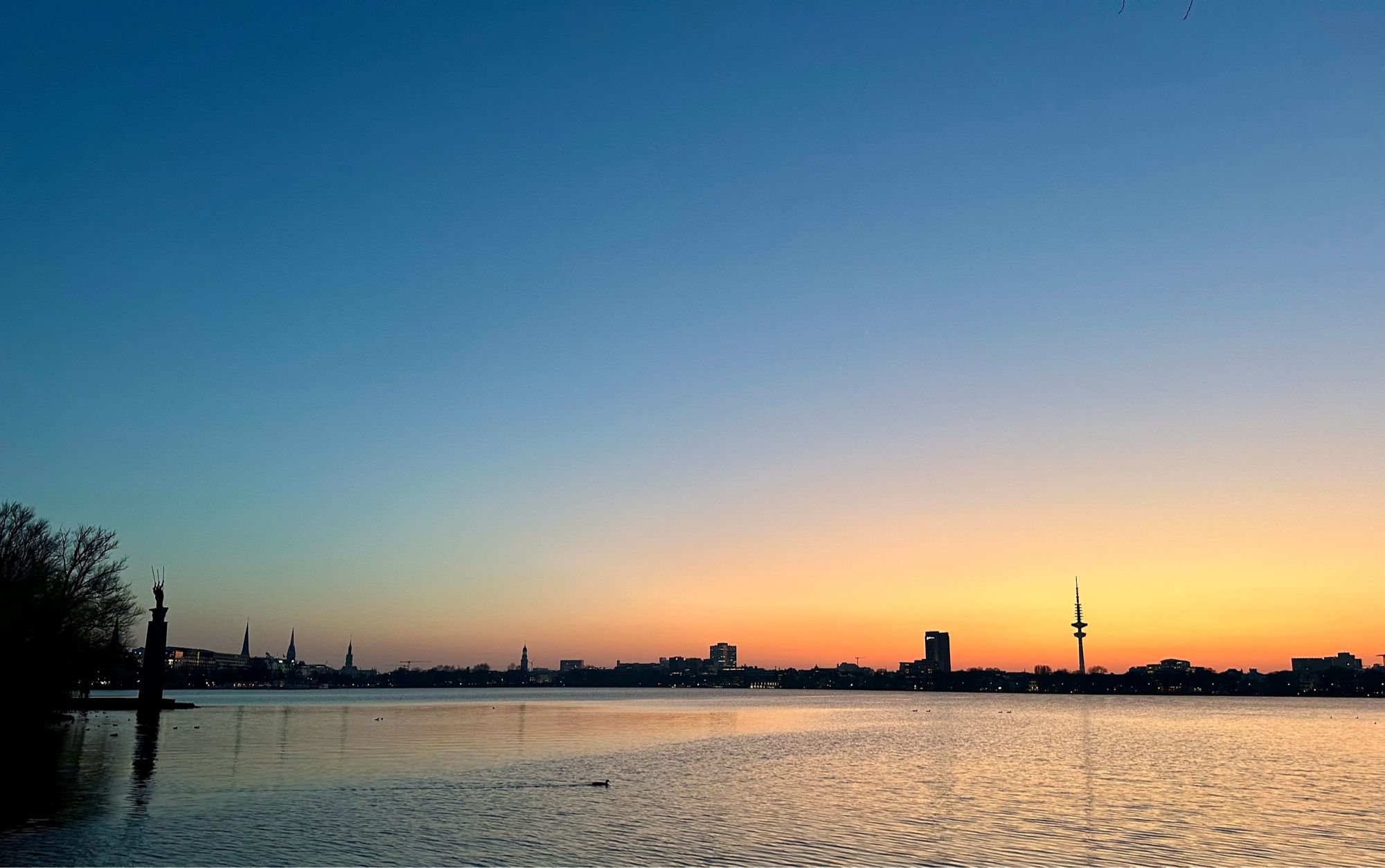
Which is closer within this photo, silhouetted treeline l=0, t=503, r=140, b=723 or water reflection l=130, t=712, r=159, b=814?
water reflection l=130, t=712, r=159, b=814

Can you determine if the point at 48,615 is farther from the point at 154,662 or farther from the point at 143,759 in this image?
the point at 154,662

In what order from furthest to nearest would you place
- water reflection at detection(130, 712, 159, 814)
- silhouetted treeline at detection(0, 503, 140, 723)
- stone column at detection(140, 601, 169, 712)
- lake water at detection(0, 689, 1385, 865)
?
stone column at detection(140, 601, 169, 712) < silhouetted treeline at detection(0, 503, 140, 723) < water reflection at detection(130, 712, 159, 814) < lake water at detection(0, 689, 1385, 865)

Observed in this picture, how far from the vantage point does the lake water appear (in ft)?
114

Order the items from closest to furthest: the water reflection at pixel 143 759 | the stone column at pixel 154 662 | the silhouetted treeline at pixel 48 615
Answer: the water reflection at pixel 143 759 → the silhouetted treeline at pixel 48 615 → the stone column at pixel 154 662

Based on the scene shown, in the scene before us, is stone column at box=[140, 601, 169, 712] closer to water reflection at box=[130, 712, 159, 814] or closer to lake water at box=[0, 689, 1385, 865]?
water reflection at box=[130, 712, 159, 814]

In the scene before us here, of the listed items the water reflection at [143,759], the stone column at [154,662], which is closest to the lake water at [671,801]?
the water reflection at [143,759]

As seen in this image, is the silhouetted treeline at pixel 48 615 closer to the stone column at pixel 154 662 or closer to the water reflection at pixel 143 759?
the water reflection at pixel 143 759

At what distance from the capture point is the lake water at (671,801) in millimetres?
34875

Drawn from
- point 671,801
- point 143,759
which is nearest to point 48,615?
point 143,759

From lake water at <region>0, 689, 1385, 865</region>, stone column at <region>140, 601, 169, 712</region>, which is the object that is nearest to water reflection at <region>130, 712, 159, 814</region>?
lake water at <region>0, 689, 1385, 865</region>

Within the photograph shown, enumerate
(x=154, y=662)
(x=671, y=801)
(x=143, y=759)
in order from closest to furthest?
(x=671, y=801), (x=143, y=759), (x=154, y=662)

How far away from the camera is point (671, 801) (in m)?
49.2

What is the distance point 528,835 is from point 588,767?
29.7 metres

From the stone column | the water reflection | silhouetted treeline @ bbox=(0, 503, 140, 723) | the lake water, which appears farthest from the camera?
the stone column
